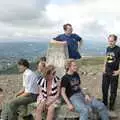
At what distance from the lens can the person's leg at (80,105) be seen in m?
10.7

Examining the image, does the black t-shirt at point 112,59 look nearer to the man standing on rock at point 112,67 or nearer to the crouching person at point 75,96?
the man standing on rock at point 112,67

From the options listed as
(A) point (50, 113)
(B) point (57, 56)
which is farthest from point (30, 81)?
(B) point (57, 56)

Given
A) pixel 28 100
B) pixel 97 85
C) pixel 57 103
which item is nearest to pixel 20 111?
pixel 28 100

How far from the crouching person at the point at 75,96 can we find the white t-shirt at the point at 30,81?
0.97 m

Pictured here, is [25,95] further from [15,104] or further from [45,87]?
[45,87]

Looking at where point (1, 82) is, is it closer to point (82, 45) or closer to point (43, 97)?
point (82, 45)

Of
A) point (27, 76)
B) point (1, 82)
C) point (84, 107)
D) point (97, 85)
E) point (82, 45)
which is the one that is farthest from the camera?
point (1, 82)

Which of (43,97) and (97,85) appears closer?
(43,97)

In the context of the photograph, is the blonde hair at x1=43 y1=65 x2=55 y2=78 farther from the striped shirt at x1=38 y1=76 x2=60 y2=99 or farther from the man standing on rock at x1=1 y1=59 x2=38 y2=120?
the man standing on rock at x1=1 y1=59 x2=38 y2=120

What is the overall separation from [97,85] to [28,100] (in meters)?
6.96

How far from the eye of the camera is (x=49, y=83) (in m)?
11.4

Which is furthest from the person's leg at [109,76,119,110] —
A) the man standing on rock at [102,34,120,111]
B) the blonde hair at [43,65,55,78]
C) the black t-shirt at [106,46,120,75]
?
the blonde hair at [43,65,55,78]

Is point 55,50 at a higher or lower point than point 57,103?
higher

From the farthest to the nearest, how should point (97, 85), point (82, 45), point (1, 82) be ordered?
point (1, 82)
point (97, 85)
point (82, 45)
